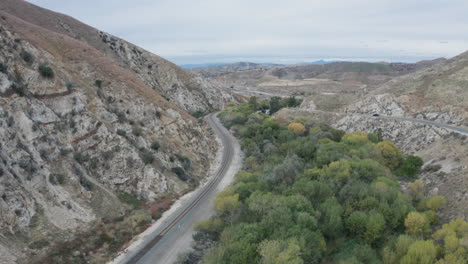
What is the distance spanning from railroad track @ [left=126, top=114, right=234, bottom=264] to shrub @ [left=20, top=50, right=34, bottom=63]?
1072 inches

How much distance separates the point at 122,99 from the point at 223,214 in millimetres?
26637

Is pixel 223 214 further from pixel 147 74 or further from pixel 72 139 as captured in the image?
pixel 147 74

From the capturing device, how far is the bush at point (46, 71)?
115 feet

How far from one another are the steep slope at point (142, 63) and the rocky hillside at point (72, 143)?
2865 cm

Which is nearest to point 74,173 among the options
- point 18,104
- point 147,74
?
point 18,104

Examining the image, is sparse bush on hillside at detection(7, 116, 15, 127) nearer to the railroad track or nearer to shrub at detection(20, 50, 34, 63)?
shrub at detection(20, 50, 34, 63)

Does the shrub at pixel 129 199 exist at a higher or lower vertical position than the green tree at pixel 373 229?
lower

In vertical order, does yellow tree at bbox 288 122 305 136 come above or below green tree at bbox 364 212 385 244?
above

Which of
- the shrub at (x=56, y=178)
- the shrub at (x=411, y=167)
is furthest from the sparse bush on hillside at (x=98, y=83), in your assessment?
the shrub at (x=411, y=167)

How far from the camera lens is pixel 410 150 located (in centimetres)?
4912

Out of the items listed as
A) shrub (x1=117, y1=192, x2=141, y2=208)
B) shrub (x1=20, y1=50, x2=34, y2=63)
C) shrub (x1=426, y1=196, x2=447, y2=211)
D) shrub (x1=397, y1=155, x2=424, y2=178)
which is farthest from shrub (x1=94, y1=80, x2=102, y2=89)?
shrub (x1=397, y1=155, x2=424, y2=178)

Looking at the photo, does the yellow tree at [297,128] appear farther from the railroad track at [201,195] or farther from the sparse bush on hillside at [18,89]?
the sparse bush on hillside at [18,89]

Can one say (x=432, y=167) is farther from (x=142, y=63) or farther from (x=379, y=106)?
(x=142, y=63)

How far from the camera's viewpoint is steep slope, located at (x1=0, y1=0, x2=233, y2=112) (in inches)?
2844
